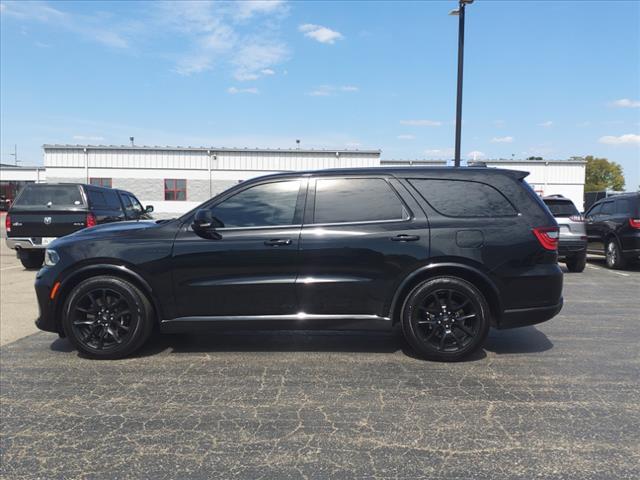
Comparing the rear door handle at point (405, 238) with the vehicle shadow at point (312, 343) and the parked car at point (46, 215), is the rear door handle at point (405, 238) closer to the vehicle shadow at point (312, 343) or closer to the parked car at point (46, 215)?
the vehicle shadow at point (312, 343)

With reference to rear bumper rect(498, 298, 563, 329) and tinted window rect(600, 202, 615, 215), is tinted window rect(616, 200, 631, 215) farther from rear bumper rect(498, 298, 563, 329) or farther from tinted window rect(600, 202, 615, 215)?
rear bumper rect(498, 298, 563, 329)

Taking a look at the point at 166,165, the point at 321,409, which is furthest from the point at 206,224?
the point at 166,165

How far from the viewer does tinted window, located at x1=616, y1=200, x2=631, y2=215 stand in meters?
10.4

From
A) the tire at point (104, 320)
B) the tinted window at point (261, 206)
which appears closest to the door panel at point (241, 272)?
the tinted window at point (261, 206)

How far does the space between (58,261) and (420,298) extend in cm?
337

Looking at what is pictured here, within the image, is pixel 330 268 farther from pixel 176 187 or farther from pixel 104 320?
A: pixel 176 187

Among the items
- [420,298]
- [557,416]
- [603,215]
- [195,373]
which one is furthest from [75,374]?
[603,215]

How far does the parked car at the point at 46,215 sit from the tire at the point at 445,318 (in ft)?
26.9

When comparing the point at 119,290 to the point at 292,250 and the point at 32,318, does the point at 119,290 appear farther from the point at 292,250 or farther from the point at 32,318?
the point at 32,318

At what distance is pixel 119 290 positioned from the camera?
430 centimetres

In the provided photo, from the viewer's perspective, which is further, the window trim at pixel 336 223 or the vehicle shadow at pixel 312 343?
the vehicle shadow at pixel 312 343

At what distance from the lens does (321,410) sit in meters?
3.31

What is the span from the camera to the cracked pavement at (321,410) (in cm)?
263

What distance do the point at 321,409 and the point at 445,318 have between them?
156cm
